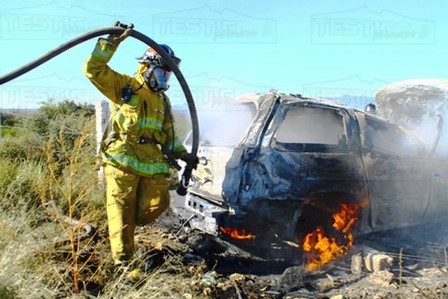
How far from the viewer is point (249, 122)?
4781mm

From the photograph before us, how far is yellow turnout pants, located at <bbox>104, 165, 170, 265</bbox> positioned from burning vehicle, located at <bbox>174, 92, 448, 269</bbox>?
0.65 meters

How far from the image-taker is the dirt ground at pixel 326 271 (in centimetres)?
405

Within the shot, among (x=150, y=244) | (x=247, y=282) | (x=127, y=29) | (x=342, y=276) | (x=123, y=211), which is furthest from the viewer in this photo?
(x=150, y=244)

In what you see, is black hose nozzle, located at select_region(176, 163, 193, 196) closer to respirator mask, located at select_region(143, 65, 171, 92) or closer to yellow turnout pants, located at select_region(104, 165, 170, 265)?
yellow turnout pants, located at select_region(104, 165, 170, 265)

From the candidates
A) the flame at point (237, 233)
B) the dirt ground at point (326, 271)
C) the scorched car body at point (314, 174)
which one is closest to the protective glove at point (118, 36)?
the scorched car body at point (314, 174)

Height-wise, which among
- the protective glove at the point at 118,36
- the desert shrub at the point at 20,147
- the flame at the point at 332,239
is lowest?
the flame at the point at 332,239

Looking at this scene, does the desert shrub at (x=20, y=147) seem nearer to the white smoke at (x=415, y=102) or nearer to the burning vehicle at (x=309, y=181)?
the burning vehicle at (x=309, y=181)

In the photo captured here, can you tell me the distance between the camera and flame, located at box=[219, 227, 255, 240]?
4345 millimetres

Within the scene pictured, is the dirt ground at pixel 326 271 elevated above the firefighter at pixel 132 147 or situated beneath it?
situated beneath

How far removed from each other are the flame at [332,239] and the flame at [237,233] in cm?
75

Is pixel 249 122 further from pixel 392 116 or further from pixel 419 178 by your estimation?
pixel 392 116

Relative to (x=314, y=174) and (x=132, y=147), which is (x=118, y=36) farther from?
(x=314, y=174)

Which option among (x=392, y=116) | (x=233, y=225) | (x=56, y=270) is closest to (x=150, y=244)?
(x=233, y=225)

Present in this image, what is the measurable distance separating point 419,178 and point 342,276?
194 centimetres
